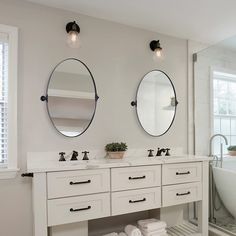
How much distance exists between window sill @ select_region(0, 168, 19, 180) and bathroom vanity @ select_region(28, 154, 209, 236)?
153mm

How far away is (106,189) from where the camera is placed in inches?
71.8

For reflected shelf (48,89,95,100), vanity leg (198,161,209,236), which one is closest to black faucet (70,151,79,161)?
reflected shelf (48,89,95,100)

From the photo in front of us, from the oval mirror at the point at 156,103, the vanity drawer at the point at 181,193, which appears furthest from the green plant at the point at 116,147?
the vanity drawer at the point at 181,193

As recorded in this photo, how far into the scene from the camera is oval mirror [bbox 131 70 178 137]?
2.48 metres

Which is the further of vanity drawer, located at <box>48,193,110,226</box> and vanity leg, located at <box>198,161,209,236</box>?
vanity leg, located at <box>198,161,209,236</box>

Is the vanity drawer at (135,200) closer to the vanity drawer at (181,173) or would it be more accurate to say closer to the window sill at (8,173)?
the vanity drawer at (181,173)

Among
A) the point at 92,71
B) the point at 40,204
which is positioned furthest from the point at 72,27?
the point at 40,204

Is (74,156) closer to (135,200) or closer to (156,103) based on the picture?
(135,200)

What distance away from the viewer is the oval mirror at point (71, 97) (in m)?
2.07

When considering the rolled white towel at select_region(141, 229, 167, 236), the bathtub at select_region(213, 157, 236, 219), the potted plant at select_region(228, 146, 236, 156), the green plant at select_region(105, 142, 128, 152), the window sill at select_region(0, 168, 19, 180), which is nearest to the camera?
the window sill at select_region(0, 168, 19, 180)

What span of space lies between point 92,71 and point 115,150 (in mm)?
819

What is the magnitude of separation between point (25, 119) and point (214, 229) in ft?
7.45

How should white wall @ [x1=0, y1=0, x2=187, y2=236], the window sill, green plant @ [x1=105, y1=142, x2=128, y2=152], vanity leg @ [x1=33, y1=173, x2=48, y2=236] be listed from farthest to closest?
1. green plant @ [x1=105, y1=142, x2=128, y2=152]
2. white wall @ [x1=0, y1=0, x2=187, y2=236]
3. the window sill
4. vanity leg @ [x1=33, y1=173, x2=48, y2=236]

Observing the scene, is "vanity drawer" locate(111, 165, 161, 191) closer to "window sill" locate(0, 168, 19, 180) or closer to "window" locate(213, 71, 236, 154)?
"window sill" locate(0, 168, 19, 180)
